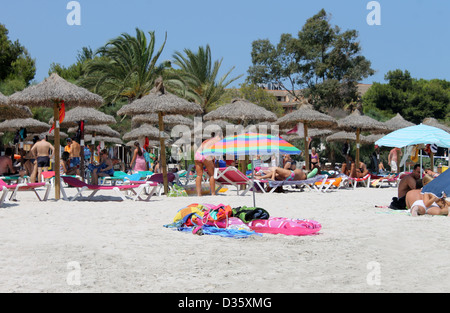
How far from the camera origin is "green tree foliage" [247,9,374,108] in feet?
116

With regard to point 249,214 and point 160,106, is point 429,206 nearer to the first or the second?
point 249,214

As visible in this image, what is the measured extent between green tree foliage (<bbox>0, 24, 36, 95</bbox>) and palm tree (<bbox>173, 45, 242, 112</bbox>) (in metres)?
9.78

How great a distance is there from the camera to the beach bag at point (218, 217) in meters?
6.73

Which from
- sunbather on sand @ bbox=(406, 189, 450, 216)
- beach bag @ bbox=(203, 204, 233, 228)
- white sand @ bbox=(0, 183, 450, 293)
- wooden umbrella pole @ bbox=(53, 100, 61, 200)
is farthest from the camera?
wooden umbrella pole @ bbox=(53, 100, 61, 200)

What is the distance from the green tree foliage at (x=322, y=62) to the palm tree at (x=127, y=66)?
11.0 metres

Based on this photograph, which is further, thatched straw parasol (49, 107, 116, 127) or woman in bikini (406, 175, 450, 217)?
thatched straw parasol (49, 107, 116, 127)

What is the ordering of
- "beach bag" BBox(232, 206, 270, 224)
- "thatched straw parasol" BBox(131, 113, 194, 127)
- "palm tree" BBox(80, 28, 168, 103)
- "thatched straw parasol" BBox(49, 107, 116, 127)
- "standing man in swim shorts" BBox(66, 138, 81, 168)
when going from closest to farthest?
"beach bag" BBox(232, 206, 270, 224), "thatched straw parasol" BBox(49, 107, 116, 127), "standing man in swim shorts" BBox(66, 138, 81, 168), "thatched straw parasol" BBox(131, 113, 194, 127), "palm tree" BBox(80, 28, 168, 103)

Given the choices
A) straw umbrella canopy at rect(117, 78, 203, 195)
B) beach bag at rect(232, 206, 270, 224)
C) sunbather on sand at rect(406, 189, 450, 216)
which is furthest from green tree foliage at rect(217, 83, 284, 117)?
beach bag at rect(232, 206, 270, 224)

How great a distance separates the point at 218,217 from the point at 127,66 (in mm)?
23105

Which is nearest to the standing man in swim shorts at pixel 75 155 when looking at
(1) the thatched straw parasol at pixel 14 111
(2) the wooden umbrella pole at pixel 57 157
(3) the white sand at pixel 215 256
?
(1) the thatched straw parasol at pixel 14 111

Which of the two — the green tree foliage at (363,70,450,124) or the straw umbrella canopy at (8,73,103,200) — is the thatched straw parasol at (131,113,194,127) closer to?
the straw umbrella canopy at (8,73,103,200)

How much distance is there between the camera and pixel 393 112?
4678 centimetres

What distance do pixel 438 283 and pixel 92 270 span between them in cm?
278

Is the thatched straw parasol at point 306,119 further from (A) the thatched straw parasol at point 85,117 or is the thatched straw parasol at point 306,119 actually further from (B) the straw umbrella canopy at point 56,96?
(B) the straw umbrella canopy at point 56,96
